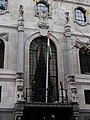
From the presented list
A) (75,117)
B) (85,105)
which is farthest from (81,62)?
(75,117)

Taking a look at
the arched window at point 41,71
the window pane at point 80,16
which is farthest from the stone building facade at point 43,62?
the window pane at point 80,16

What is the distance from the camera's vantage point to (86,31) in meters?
22.8

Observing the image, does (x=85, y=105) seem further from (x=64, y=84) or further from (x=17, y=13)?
(x=17, y=13)

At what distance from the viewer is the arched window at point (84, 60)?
21.2 metres

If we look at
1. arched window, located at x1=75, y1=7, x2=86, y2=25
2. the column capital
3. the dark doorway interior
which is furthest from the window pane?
the dark doorway interior

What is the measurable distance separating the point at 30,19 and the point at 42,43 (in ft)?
8.75

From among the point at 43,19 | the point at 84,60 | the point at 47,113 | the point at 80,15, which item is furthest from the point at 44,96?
the point at 80,15

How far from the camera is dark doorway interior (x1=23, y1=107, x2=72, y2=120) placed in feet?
59.6

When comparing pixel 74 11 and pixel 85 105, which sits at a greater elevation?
pixel 74 11

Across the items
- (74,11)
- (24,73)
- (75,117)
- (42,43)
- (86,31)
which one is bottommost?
(75,117)

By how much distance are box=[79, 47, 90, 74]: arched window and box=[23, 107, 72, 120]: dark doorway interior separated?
4461 mm

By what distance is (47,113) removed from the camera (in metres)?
18.6

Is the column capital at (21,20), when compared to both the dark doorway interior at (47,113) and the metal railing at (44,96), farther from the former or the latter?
the dark doorway interior at (47,113)

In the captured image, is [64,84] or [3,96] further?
[64,84]
